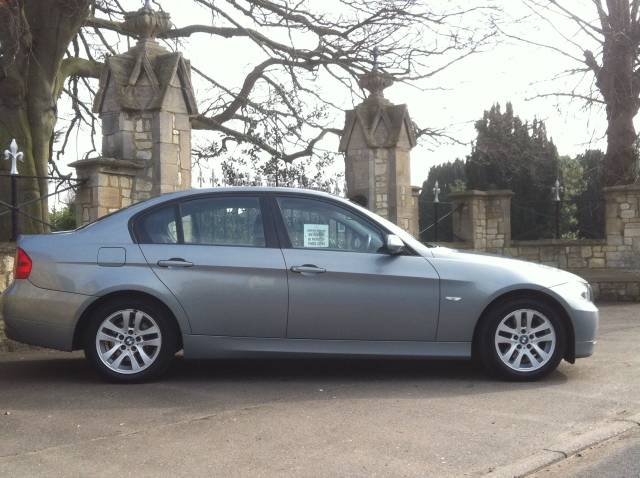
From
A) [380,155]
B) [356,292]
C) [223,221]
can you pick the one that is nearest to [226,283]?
[223,221]

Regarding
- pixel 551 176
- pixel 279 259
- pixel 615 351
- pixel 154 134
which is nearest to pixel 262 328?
pixel 279 259

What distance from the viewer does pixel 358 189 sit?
14109mm

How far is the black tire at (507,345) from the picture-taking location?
241 inches

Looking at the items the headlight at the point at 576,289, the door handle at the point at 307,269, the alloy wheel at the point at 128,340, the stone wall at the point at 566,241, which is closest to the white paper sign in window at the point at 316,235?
the door handle at the point at 307,269

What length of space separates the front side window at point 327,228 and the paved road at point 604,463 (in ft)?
7.94

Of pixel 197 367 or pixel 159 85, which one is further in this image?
pixel 159 85

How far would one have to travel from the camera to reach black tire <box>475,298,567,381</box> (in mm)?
6113

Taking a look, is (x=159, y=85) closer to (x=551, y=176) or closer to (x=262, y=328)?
(x=262, y=328)

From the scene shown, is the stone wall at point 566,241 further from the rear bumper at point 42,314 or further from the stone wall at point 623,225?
the rear bumper at point 42,314

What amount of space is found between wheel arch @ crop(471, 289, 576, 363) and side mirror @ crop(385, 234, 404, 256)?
0.85m

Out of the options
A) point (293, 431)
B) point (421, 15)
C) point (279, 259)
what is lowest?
point (293, 431)

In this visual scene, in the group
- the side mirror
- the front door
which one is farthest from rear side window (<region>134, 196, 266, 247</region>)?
the side mirror

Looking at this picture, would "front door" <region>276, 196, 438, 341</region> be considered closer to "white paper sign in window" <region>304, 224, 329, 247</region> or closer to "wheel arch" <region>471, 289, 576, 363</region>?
"white paper sign in window" <region>304, 224, 329, 247</region>

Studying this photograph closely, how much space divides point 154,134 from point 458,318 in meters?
5.38
